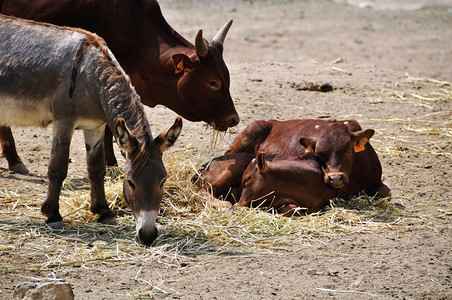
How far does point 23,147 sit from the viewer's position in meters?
9.27

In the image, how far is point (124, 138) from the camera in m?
5.93

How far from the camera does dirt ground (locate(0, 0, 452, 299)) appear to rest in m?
5.40

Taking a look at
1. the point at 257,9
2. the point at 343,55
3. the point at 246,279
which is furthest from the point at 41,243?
the point at 257,9

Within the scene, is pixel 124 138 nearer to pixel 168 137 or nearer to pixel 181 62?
pixel 168 137

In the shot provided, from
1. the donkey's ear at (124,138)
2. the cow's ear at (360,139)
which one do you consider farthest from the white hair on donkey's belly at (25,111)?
the cow's ear at (360,139)

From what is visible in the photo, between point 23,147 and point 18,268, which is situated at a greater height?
point 18,268

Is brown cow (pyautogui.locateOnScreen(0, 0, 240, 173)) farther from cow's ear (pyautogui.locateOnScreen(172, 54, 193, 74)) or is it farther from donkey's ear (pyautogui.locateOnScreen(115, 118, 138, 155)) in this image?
donkey's ear (pyautogui.locateOnScreen(115, 118, 138, 155))

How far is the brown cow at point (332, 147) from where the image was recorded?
7.25 metres

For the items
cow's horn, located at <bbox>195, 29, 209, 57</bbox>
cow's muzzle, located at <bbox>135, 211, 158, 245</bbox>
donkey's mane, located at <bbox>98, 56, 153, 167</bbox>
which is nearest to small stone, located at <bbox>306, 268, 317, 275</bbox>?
cow's muzzle, located at <bbox>135, 211, 158, 245</bbox>

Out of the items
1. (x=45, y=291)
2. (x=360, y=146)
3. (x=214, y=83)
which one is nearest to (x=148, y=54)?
(x=214, y=83)

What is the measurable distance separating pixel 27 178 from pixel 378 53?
11.2 m

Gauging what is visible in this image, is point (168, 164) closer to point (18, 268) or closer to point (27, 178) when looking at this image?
point (27, 178)

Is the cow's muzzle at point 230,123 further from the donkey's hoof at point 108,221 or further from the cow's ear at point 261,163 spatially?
the donkey's hoof at point 108,221

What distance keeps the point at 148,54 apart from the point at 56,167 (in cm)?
231
